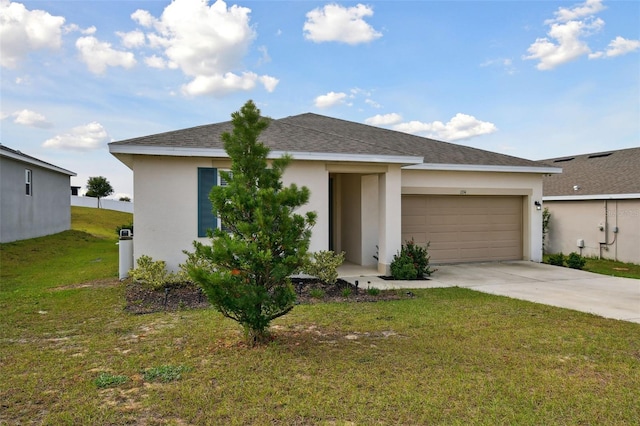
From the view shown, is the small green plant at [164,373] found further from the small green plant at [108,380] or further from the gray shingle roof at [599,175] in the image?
the gray shingle roof at [599,175]

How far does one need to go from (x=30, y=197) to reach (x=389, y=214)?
16.7 metres

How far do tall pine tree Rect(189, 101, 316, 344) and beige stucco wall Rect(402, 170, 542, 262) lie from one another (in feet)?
25.3

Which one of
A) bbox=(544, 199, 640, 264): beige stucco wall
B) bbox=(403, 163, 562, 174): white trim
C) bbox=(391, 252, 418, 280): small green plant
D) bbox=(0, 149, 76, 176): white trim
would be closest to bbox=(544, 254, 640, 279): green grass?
bbox=(544, 199, 640, 264): beige stucco wall

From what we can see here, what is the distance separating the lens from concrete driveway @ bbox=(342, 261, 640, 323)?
7457 mm

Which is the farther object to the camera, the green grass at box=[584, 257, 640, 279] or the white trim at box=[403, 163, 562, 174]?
the white trim at box=[403, 163, 562, 174]

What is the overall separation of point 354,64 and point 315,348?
12932 millimetres

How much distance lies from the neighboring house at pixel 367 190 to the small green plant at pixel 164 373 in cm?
540

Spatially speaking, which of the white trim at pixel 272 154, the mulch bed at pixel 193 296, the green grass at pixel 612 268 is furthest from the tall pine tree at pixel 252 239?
the green grass at pixel 612 268

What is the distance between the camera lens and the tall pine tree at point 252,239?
4652 mm

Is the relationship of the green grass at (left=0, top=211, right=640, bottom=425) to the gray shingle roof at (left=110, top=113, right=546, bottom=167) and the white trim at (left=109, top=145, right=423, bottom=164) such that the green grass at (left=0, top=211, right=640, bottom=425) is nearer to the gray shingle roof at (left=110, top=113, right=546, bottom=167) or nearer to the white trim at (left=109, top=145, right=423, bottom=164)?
the white trim at (left=109, top=145, right=423, bottom=164)

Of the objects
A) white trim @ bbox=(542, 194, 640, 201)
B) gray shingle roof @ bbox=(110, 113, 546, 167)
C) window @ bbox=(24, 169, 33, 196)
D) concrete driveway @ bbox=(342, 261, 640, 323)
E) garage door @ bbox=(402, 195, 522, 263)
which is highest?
gray shingle roof @ bbox=(110, 113, 546, 167)

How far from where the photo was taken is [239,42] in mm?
12781

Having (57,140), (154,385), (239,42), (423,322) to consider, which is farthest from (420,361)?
(57,140)

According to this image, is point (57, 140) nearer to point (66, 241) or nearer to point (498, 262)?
point (66, 241)
